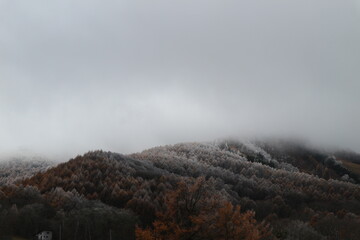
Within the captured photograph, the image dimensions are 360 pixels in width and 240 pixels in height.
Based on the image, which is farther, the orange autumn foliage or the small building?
the small building

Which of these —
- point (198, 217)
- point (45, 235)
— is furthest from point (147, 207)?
point (198, 217)

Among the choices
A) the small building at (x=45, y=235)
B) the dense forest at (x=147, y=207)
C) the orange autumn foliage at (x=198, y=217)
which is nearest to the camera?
the orange autumn foliage at (x=198, y=217)

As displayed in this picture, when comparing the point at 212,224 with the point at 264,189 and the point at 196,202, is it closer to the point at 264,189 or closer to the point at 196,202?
the point at 196,202

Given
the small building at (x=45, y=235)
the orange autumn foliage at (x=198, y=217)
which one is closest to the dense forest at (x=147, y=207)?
the orange autumn foliage at (x=198, y=217)

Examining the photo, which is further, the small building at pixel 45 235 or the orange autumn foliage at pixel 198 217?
the small building at pixel 45 235

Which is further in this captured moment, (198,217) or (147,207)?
(147,207)

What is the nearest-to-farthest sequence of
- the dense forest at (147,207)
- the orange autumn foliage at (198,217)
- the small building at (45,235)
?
the orange autumn foliage at (198,217)
the dense forest at (147,207)
the small building at (45,235)

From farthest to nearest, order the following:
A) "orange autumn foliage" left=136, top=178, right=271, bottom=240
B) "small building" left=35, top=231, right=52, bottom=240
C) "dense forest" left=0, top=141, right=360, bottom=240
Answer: "small building" left=35, top=231, right=52, bottom=240, "dense forest" left=0, top=141, right=360, bottom=240, "orange autumn foliage" left=136, top=178, right=271, bottom=240

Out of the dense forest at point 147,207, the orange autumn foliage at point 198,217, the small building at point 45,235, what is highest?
the orange autumn foliage at point 198,217

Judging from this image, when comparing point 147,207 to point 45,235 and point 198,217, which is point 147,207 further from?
point 198,217

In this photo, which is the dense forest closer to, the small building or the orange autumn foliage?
the orange autumn foliage

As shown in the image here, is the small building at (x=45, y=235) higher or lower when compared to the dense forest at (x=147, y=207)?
lower

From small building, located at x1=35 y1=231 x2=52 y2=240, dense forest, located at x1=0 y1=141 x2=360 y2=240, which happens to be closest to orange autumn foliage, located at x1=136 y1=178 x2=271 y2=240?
dense forest, located at x1=0 y1=141 x2=360 y2=240

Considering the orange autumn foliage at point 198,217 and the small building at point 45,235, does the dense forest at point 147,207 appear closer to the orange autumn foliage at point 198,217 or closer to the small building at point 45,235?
the orange autumn foliage at point 198,217
